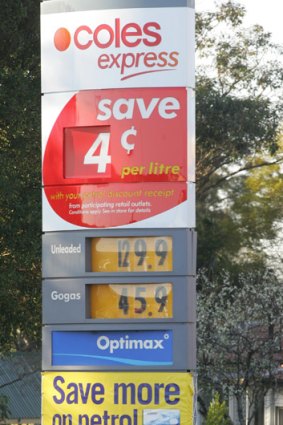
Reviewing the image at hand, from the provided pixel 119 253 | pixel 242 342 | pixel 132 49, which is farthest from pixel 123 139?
pixel 242 342

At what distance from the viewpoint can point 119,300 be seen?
43.3 feet

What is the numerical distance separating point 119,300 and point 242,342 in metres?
24.2

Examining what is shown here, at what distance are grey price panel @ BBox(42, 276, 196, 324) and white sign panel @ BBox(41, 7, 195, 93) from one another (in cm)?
214

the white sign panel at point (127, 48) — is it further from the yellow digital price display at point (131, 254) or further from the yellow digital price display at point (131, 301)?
the yellow digital price display at point (131, 301)

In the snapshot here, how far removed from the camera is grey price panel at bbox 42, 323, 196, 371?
12977 mm

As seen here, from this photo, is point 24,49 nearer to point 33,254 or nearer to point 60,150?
point 33,254

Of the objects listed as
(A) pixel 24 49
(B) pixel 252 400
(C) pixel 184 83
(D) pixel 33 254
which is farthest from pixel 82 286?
(B) pixel 252 400

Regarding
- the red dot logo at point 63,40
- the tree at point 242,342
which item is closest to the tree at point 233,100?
the tree at point 242,342

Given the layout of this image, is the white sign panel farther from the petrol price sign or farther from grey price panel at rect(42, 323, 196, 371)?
grey price panel at rect(42, 323, 196, 371)

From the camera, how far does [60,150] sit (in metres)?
13.4

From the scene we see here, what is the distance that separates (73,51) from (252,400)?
24.2m

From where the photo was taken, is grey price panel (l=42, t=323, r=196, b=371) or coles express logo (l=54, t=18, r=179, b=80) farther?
coles express logo (l=54, t=18, r=179, b=80)

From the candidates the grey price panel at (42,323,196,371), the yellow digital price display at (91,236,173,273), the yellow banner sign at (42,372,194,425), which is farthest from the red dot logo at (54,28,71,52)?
the yellow banner sign at (42,372,194,425)

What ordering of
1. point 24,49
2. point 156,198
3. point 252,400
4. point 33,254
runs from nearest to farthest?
point 156,198
point 33,254
point 24,49
point 252,400
